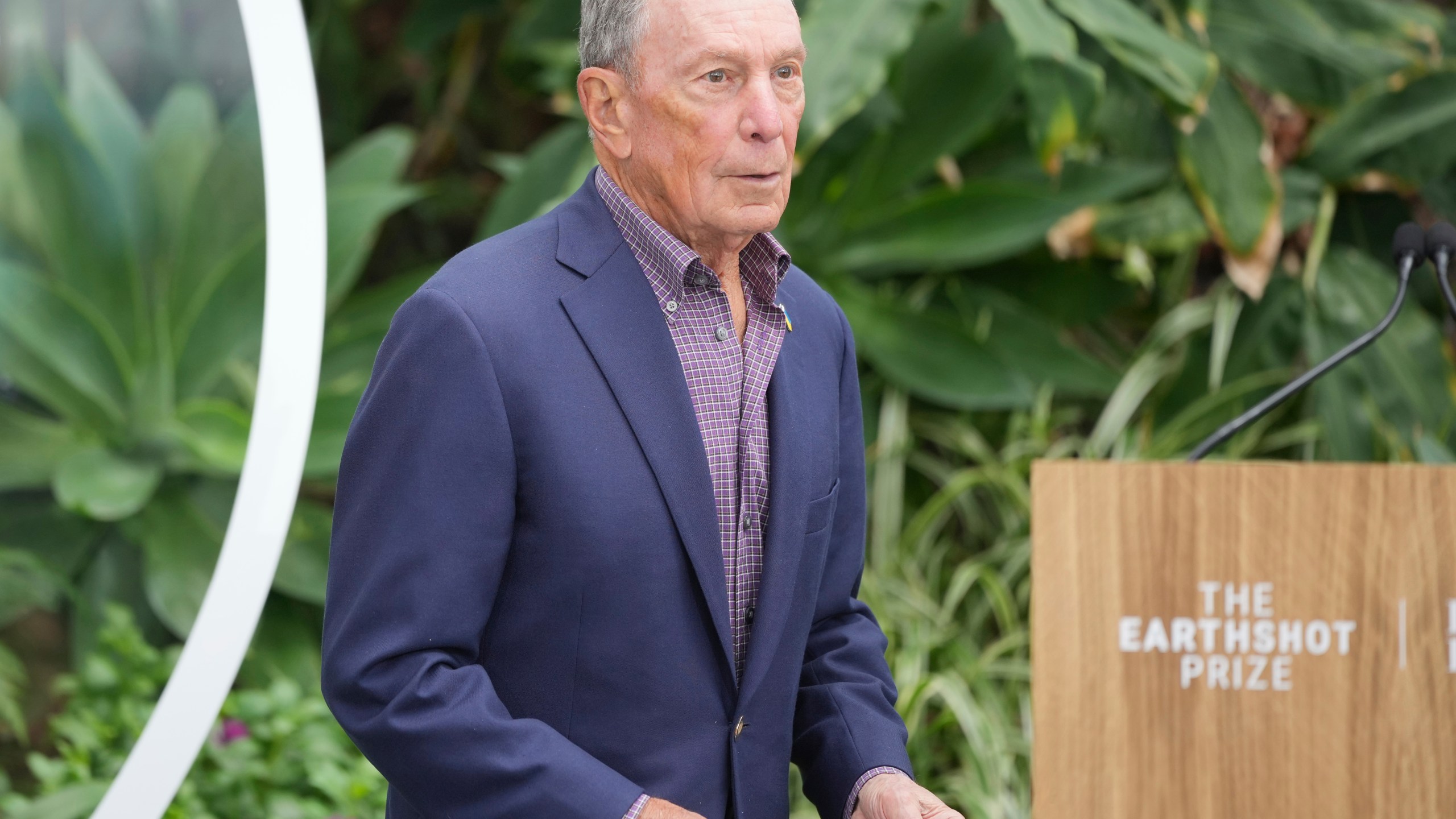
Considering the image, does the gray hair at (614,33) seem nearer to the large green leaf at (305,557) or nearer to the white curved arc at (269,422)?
the white curved arc at (269,422)

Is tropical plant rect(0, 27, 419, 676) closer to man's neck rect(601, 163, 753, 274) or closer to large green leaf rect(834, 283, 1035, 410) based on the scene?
man's neck rect(601, 163, 753, 274)

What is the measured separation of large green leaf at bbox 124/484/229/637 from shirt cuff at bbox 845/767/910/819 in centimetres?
115

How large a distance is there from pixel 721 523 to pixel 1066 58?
1.66 metres

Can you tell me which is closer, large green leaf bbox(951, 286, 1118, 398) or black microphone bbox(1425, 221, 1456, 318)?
black microphone bbox(1425, 221, 1456, 318)

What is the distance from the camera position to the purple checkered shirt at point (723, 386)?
3.08 ft

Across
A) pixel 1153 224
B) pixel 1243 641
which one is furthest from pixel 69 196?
pixel 1153 224

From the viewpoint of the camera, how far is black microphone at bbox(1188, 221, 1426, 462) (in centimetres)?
124

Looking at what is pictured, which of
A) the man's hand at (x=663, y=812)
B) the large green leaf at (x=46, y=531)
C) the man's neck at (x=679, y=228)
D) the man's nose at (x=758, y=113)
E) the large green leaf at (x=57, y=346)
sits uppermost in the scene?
the man's nose at (x=758, y=113)

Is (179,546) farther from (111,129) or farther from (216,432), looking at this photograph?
(111,129)

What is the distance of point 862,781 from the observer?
99 centimetres

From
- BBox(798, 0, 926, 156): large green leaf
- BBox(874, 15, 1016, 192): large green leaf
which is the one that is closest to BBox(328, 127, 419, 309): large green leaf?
BBox(798, 0, 926, 156): large green leaf

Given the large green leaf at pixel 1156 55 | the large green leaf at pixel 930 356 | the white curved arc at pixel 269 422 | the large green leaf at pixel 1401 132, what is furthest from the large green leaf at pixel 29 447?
the large green leaf at pixel 1401 132

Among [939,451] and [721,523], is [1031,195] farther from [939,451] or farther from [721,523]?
[721,523]

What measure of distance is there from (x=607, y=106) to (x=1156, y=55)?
1.82m
